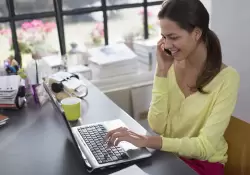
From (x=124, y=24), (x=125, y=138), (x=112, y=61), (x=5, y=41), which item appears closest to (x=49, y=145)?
(x=125, y=138)

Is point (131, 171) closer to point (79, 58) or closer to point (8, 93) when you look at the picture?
point (8, 93)

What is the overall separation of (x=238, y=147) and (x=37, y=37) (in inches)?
55.1

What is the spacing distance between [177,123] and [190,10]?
50cm

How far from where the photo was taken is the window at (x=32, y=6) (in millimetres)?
2268

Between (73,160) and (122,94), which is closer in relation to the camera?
(73,160)

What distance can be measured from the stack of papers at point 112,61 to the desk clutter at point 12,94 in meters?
0.58

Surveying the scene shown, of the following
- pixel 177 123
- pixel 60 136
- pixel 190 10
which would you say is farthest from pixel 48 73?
pixel 190 10

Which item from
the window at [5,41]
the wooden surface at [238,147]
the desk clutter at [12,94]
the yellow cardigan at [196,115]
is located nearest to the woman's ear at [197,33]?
the yellow cardigan at [196,115]

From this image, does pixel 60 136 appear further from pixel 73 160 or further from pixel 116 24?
pixel 116 24

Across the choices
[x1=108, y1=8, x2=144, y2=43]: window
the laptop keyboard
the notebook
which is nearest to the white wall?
[x1=108, y1=8, x2=144, y2=43]: window

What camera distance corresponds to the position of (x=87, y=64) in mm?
2379

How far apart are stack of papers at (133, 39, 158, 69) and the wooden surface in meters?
0.98

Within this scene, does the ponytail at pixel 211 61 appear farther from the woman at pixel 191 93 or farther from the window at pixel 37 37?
the window at pixel 37 37

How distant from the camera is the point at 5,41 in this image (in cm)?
228
